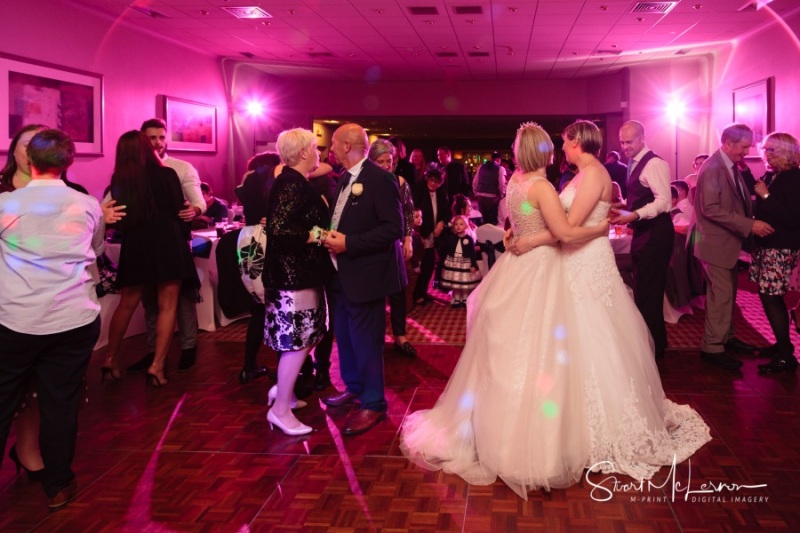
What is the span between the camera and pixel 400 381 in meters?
4.50

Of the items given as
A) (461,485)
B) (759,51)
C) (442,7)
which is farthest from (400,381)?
(759,51)

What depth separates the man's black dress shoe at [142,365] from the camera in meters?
4.74

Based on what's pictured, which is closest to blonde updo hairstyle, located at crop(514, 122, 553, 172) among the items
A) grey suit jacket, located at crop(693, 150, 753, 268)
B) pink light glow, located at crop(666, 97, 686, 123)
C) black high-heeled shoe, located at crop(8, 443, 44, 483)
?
grey suit jacket, located at crop(693, 150, 753, 268)

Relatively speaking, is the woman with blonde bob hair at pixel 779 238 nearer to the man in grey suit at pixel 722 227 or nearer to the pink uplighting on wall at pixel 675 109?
the man in grey suit at pixel 722 227

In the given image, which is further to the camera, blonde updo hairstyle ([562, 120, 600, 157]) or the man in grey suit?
the man in grey suit

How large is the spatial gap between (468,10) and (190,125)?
472 centimetres

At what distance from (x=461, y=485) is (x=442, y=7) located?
21.1 feet

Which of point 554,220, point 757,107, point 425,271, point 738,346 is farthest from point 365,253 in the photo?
point 757,107

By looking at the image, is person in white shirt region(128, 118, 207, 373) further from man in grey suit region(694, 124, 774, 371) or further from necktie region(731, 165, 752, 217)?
necktie region(731, 165, 752, 217)

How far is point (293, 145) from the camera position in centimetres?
332

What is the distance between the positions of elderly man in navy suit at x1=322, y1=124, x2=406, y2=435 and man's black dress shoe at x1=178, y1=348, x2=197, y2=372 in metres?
1.62

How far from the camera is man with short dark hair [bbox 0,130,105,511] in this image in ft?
8.42

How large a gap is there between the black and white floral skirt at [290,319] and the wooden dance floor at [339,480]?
524mm

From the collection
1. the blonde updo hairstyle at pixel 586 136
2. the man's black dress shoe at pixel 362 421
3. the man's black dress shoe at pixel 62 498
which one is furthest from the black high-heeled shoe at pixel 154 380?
the blonde updo hairstyle at pixel 586 136
